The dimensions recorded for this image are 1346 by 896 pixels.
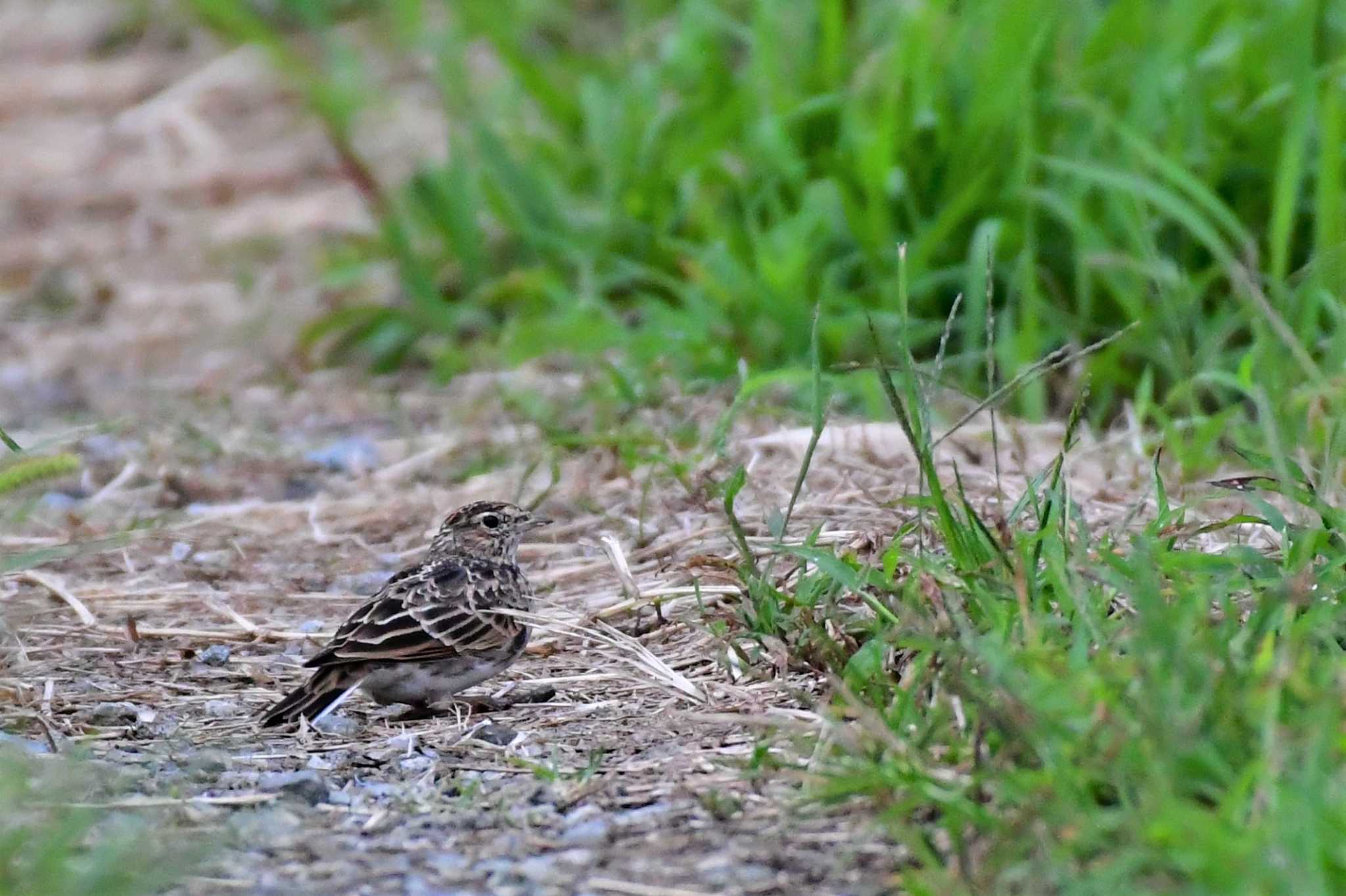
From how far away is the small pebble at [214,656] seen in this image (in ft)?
15.4

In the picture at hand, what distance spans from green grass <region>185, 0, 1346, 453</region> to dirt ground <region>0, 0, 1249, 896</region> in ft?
1.44

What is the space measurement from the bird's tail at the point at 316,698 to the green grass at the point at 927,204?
7.62ft

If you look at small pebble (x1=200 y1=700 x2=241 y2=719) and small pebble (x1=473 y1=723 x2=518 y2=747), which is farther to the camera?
small pebble (x1=200 y1=700 x2=241 y2=719)

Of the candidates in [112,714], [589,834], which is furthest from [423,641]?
[589,834]

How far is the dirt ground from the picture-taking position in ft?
11.0

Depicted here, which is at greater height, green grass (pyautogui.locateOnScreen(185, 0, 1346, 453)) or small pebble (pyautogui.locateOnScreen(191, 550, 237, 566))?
green grass (pyautogui.locateOnScreen(185, 0, 1346, 453))

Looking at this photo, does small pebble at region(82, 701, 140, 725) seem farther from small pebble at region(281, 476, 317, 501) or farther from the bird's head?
small pebble at region(281, 476, 317, 501)

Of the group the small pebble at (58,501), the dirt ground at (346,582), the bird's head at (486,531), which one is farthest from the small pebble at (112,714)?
the small pebble at (58,501)

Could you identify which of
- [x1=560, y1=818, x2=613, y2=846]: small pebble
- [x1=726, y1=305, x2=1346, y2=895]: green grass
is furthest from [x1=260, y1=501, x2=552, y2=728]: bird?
[x1=560, y1=818, x2=613, y2=846]: small pebble

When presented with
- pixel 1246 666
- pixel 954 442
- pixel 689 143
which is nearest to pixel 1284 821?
pixel 1246 666

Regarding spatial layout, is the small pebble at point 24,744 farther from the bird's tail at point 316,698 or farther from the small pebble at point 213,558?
the small pebble at point 213,558

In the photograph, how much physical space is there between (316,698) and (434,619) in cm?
39

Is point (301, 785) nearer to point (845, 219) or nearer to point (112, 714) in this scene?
point (112, 714)

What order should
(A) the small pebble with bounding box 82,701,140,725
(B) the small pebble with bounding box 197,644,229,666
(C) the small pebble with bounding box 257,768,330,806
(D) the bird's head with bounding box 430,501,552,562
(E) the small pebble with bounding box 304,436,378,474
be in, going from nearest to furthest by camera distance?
(C) the small pebble with bounding box 257,768,330,806 < (A) the small pebble with bounding box 82,701,140,725 < (B) the small pebble with bounding box 197,644,229,666 < (D) the bird's head with bounding box 430,501,552,562 < (E) the small pebble with bounding box 304,436,378,474
